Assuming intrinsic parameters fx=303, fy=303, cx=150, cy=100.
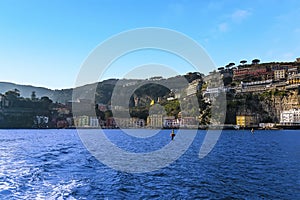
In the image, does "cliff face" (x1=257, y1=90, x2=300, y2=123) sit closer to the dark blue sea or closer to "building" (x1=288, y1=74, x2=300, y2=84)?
"building" (x1=288, y1=74, x2=300, y2=84)

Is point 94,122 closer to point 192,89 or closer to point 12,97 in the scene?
point 12,97

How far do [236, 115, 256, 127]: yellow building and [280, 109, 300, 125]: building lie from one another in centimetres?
1465

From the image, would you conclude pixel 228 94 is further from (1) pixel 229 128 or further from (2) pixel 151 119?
(2) pixel 151 119

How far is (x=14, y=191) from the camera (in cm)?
1470

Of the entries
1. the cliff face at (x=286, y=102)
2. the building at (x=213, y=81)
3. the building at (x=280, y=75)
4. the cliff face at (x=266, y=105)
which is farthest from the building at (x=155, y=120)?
the building at (x=280, y=75)

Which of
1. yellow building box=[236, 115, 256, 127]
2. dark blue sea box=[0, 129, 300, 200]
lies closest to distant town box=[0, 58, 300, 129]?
yellow building box=[236, 115, 256, 127]

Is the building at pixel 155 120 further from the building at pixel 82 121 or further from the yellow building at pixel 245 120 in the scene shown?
the yellow building at pixel 245 120

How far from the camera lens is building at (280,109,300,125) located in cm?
14412

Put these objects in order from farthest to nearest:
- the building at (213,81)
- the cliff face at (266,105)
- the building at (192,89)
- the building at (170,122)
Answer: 1. the building at (213,81)
2. the cliff face at (266,105)
3. the building at (170,122)
4. the building at (192,89)

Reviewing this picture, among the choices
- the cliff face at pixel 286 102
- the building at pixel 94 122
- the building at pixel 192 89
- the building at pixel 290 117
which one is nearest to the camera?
the building at pixel 290 117

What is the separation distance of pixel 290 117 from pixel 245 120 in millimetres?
20868

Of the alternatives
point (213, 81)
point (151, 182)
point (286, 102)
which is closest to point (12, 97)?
point (213, 81)

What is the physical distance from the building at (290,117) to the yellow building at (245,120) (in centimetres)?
1465

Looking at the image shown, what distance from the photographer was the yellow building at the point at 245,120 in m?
153
